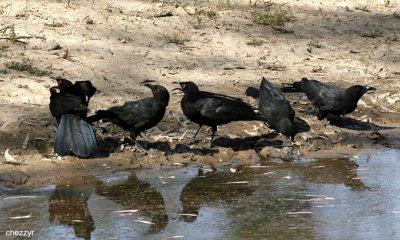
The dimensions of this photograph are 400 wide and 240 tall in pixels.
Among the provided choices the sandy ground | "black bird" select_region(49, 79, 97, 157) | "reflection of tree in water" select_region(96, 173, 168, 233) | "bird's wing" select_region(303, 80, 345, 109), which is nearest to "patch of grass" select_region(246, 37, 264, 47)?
the sandy ground

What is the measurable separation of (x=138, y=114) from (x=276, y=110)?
1.99 meters

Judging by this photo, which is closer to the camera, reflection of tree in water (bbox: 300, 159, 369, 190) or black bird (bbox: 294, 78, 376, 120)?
reflection of tree in water (bbox: 300, 159, 369, 190)

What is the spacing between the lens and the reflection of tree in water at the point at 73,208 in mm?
7187

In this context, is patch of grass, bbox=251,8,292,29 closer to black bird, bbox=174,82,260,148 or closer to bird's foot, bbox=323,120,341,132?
bird's foot, bbox=323,120,341,132

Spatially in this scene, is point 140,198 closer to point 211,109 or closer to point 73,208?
point 73,208

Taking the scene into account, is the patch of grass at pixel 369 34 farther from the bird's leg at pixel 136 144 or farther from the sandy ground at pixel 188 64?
the bird's leg at pixel 136 144

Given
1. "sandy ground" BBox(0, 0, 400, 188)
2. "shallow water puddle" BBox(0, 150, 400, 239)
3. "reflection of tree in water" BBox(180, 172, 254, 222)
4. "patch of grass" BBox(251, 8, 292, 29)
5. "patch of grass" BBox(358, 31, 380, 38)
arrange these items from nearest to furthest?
"shallow water puddle" BBox(0, 150, 400, 239) → "reflection of tree in water" BBox(180, 172, 254, 222) → "sandy ground" BBox(0, 0, 400, 188) → "patch of grass" BBox(251, 8, 292, 29) → "patch of grass" BBox(358, 31, 380, 38)

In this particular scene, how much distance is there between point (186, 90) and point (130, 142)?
3.23 feet

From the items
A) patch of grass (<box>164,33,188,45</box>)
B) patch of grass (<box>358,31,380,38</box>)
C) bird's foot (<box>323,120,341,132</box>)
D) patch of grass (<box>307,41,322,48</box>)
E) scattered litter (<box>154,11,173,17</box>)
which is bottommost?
bird's foot (<box>323,120,341,132</box>)

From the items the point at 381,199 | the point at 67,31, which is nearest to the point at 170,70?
the point at 67,31

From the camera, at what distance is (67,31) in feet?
41.8

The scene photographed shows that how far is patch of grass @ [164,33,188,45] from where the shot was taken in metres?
13.1

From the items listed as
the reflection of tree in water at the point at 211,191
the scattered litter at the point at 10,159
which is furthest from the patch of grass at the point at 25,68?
the reflection of tree in water at the point at 211,191

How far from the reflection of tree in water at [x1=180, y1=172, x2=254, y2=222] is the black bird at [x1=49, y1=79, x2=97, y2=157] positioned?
1.33m
